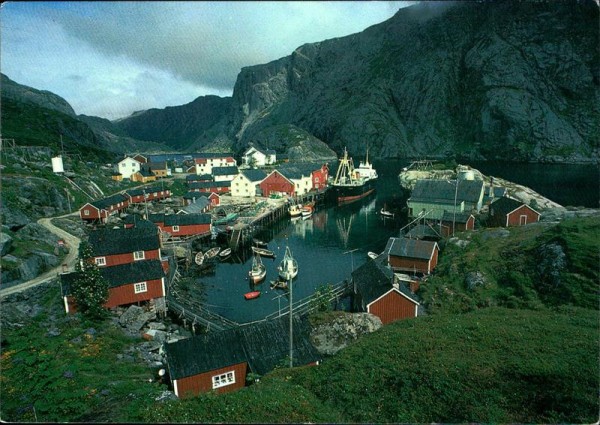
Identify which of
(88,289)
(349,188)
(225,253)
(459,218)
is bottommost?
(225,253)

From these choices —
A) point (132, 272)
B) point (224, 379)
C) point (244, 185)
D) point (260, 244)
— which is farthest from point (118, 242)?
point (244, 185)

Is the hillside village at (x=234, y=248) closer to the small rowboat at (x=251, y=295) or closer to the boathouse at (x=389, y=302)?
the boathouse at (x=389, y=302)

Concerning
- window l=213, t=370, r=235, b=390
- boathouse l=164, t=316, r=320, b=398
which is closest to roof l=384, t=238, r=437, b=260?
boathouse l=164, t=316, r=320, b=398

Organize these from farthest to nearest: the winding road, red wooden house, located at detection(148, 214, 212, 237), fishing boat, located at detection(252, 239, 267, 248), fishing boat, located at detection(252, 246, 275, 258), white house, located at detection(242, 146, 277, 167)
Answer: white house, located at detection(242, 146, 277, 167)
fishing boat, located at detection(252, 239, 267, 248)
red wooden house, located at detection(148, 214, 212, 237)
fishing boat, located at detection(252, 246, 275, 258)
the winding road

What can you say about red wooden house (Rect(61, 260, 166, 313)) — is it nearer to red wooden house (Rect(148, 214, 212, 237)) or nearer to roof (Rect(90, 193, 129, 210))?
red wooden house (Rect(148, 214, 212, 237))

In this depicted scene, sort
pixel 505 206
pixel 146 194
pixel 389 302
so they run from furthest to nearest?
1. pixel 146 194
2. pixel 505 206
3. pixel 389 302

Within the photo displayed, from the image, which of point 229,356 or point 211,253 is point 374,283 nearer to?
point 229,356
